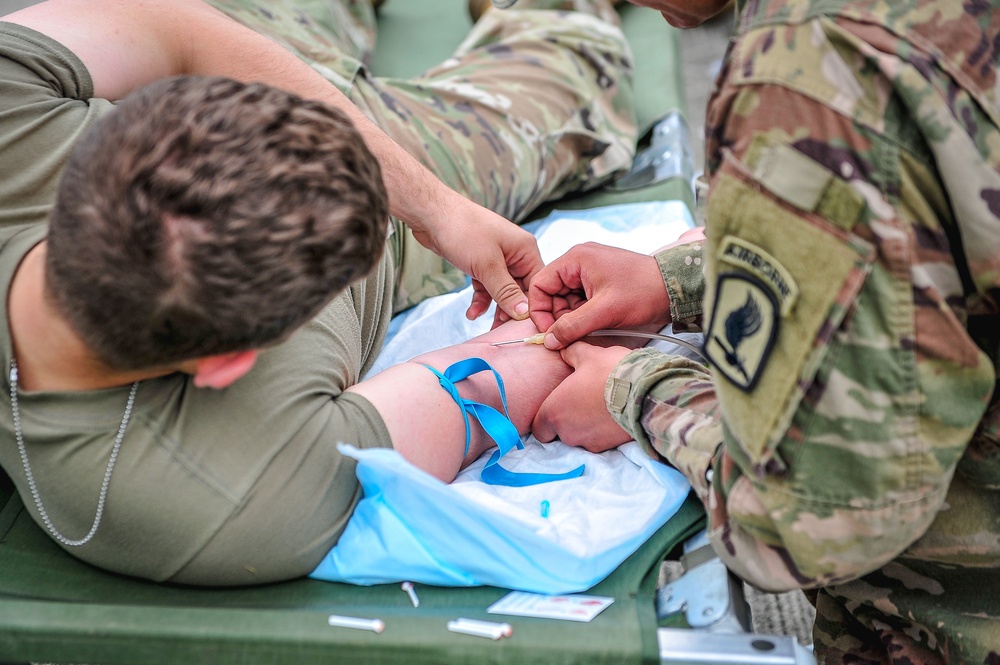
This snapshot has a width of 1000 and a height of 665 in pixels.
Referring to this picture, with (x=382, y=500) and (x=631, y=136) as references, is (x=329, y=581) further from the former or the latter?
(x=631, y=136)

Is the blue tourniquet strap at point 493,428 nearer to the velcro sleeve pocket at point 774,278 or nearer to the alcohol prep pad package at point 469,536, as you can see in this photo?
the alcohol prep pad package at point 469,536

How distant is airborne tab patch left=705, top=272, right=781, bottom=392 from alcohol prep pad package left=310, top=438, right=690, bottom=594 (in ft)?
1.22

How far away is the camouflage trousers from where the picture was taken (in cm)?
204

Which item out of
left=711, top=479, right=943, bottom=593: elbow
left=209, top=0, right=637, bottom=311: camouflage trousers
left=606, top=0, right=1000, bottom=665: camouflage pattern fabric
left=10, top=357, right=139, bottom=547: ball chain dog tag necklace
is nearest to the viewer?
left=606, top=0, right=1000, bottom=665: camouflage pattern fabric

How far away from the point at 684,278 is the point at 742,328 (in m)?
0.70

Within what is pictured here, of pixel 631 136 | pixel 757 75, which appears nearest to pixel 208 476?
pixel 757 75

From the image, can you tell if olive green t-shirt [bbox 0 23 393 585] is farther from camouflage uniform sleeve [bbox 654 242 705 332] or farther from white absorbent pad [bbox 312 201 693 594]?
camouflage uniform sleeve [bbox 654 242 705 332]

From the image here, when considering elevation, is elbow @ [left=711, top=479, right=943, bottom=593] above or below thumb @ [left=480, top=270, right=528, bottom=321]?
above

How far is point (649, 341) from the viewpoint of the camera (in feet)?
5.65

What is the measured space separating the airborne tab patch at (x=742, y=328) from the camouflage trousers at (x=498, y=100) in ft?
3.47

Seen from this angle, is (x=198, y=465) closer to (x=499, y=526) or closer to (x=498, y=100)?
(x=499, y=526)

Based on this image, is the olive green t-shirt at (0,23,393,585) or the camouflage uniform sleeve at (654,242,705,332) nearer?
the olive green t-shirt at (0,23,393,585)

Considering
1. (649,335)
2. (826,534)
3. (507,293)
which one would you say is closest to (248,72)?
(507,293)

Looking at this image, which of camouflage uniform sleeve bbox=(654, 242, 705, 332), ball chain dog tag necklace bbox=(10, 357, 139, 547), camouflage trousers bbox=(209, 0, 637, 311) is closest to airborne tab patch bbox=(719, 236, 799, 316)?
camouflage uniform sleeve bbox=(654, 242, 705, 332)
